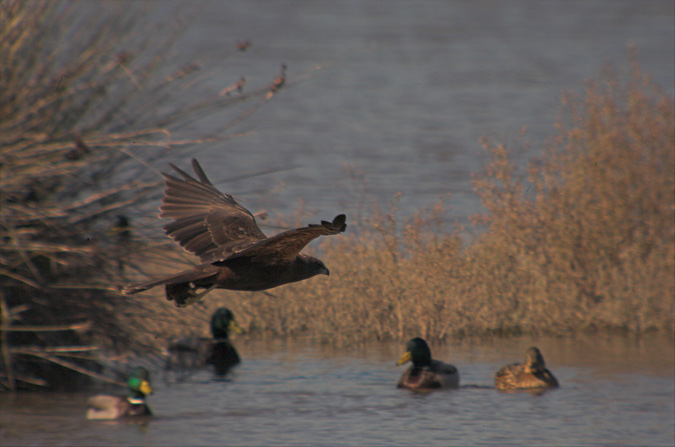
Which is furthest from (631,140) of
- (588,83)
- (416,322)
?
(416,322)

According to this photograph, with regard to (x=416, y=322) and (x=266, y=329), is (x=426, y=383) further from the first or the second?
(x=266, y=329)

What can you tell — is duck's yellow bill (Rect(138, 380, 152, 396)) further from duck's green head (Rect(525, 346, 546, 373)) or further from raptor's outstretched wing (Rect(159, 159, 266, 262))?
duck's green head (Rect(525, 346, 546, 373))

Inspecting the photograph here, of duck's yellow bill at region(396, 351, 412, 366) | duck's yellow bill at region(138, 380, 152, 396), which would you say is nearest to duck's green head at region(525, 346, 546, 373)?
duck's yellow bill at region(396, 351, 412, 366)

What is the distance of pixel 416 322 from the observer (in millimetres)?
13219

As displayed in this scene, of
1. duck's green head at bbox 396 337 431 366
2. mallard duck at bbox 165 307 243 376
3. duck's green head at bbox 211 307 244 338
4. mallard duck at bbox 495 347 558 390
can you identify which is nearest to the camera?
mallard duck at bbox 495 347 558 390

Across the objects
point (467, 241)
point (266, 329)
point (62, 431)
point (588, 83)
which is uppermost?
point (588, 83)

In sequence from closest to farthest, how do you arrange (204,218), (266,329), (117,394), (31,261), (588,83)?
(204,218) → (31,261) → (117,394) → (266,329) → (588,83)

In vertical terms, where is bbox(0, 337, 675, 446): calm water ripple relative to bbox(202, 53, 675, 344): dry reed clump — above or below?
below

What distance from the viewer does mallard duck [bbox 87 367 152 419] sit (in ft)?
32.2

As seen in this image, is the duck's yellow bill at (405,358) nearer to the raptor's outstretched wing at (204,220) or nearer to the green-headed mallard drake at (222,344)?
the green-headed mallard drake at (222,344)

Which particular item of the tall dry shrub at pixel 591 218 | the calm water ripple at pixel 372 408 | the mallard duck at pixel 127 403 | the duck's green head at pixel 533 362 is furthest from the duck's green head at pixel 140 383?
the tall dry shrub at pixel 591 218

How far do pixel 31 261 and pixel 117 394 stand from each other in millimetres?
1558

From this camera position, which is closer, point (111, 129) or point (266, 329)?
point (111, 129)

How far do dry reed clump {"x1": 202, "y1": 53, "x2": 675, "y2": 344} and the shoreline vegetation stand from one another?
2 centimetres
